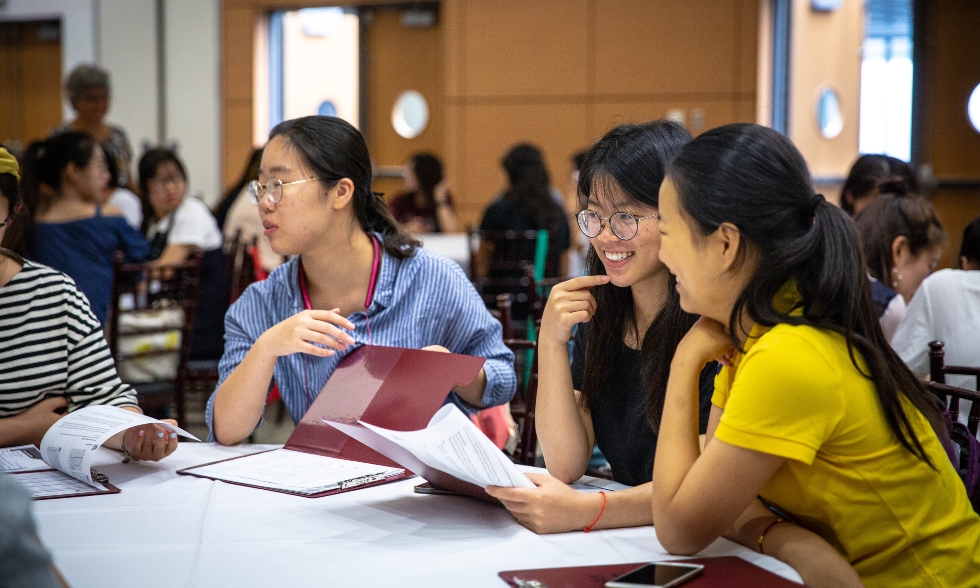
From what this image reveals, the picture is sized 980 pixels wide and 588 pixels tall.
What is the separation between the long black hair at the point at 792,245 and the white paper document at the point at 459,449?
1.18 ft

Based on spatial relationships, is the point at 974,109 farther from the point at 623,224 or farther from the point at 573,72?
the point at 623,224

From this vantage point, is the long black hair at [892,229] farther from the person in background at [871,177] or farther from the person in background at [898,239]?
the person in background at [871,177]

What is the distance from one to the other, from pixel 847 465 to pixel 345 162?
1.28 meters

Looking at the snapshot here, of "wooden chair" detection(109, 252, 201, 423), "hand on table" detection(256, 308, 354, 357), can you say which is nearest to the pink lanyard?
"hand on table" detection(256, 308, 354, 357)

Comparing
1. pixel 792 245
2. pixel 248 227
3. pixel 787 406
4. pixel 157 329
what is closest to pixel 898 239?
pixel 792 245

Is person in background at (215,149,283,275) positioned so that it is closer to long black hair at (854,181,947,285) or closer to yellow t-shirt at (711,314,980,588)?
long black hair at (854,181,947,285)

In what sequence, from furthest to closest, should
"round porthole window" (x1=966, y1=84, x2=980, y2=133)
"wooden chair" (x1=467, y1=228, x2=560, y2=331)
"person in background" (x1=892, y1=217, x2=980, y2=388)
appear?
"round porthole window" (x1=966, y1=84, x2=980, y2=133)
"wooden chair" (x1=467, y1=228, x2=560, y2=331)
"person in background" (x1=892, y1=217, x2=980, y2=388)

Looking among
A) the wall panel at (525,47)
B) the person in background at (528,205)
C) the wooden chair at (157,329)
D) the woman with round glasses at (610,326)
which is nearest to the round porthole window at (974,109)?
the wall panel at (525,47)

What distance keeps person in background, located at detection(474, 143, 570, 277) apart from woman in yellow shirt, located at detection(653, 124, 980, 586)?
381 cm

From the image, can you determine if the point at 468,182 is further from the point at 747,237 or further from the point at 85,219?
the point at 747,237

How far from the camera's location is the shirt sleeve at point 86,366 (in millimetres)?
1862

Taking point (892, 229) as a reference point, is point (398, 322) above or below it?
below

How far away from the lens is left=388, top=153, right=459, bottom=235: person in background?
258 inches

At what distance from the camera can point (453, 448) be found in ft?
3.93
